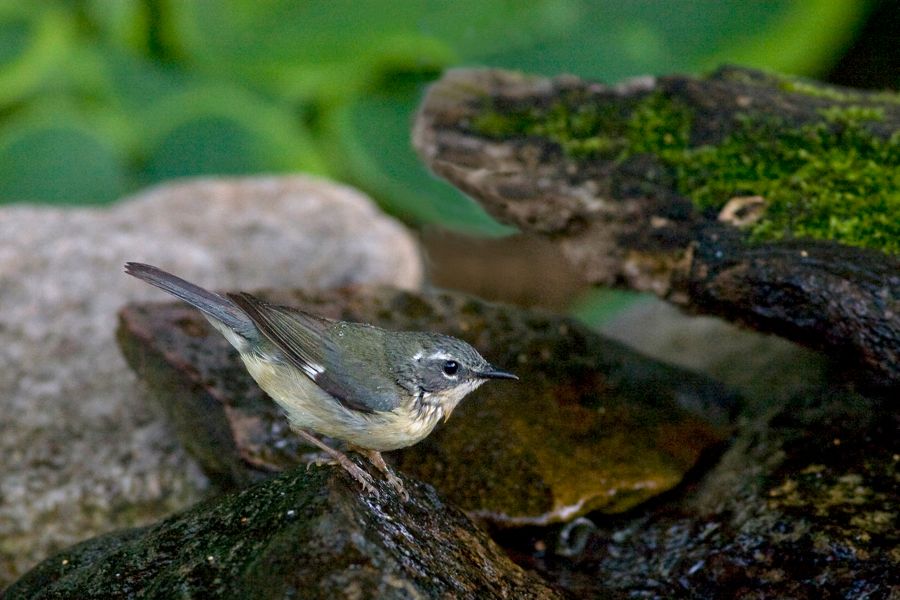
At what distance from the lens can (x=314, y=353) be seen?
2.92m

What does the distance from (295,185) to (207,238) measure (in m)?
0.66

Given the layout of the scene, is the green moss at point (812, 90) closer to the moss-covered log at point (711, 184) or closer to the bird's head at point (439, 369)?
the moss-covered log at point (711, 184)

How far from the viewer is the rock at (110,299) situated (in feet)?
12.1

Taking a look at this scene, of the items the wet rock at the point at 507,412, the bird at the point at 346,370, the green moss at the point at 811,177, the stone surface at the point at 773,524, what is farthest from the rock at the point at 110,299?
the green moss at the point at 811,177

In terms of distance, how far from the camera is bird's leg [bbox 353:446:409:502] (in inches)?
106

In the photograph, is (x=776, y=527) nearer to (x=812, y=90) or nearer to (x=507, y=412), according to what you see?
(x=507, y=412)

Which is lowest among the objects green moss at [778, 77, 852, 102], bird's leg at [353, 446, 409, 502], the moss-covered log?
bird's leg at [353, 446, 409, 502]

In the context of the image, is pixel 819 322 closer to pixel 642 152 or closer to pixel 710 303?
pixel 710 303

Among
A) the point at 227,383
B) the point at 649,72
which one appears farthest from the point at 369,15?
the point at 227,383

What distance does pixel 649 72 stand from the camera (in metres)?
5.95

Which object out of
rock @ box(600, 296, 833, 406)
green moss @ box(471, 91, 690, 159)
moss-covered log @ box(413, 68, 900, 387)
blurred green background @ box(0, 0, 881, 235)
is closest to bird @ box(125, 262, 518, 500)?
moss-covered log @ box(413, 68, 900, 387)

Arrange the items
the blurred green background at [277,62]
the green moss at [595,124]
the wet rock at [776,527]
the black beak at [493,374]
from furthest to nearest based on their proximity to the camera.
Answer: the blurred green background at [277,62], the green moss at [595,124], the black beak at [493,374], the wet rock at [776,527]

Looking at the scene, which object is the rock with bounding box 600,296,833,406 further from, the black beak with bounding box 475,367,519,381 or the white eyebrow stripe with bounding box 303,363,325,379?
the white eyebrow stripe with bounding box 303,363,325,379

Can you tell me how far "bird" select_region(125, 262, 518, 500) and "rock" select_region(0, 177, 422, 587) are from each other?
0.97 metres
